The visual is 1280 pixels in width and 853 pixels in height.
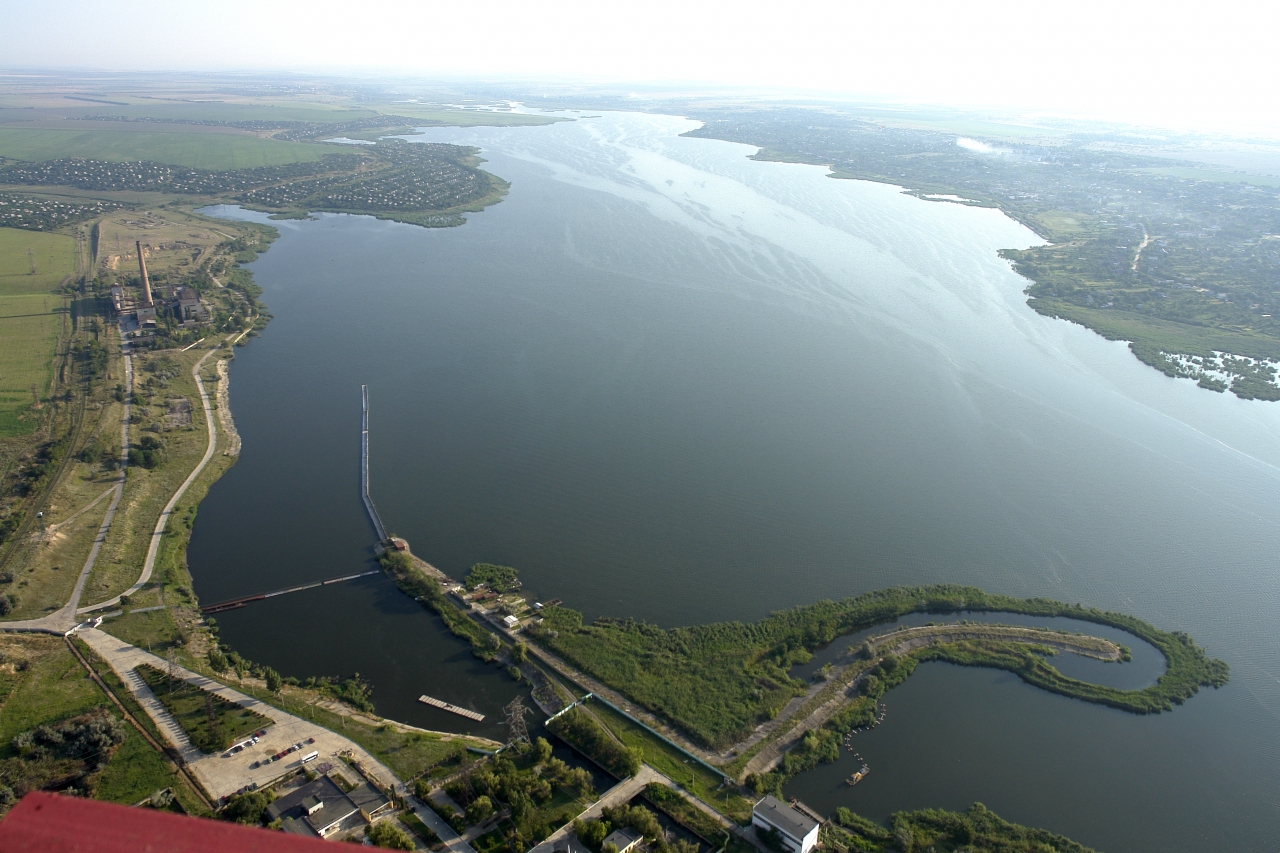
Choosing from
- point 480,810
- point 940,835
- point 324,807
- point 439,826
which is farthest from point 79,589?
point 940,835

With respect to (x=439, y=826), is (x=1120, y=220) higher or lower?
higher

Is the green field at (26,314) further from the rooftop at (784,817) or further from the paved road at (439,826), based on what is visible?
the rooftop at (784,817)

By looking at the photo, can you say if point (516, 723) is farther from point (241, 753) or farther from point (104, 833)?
point (104, 833)

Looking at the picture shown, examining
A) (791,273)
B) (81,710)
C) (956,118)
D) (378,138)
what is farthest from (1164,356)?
(956,118)

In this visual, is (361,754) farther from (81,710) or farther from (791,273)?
(791,273)

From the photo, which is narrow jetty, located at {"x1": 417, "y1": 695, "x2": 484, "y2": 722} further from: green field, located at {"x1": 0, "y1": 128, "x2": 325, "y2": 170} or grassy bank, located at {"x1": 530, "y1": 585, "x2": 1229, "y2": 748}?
green field, located at {"x1": 0, "y1": 128, "x2": 325, "y2": 170}

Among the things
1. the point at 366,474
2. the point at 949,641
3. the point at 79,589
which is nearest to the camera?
the point at 949,641

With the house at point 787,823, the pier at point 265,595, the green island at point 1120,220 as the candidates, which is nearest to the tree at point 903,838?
the house at point 787,823
